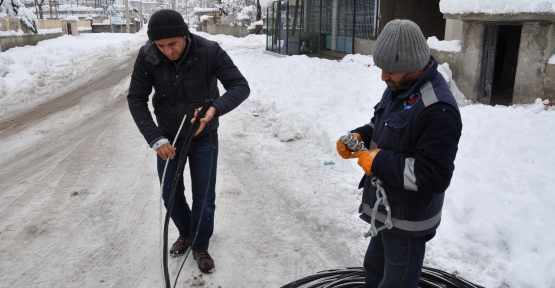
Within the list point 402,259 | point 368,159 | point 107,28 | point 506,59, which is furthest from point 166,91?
point 107,28

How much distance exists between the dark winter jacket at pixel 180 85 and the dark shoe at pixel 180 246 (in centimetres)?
99

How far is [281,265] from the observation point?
3.81 metres

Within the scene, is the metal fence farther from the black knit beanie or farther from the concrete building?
the black knit beanie

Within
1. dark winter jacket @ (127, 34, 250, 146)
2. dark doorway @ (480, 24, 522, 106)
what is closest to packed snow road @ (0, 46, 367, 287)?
dark winter jacket @ (127, 34, 250, 146)

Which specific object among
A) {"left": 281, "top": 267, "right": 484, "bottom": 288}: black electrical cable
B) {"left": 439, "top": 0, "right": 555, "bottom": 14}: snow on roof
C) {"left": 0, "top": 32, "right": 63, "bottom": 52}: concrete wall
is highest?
{"left": 439, "top": 0, "right": 555, "bottom": 14}: snow on roof

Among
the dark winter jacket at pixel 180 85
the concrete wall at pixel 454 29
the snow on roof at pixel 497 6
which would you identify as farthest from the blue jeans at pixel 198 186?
the concrete wall at pixel 454 29

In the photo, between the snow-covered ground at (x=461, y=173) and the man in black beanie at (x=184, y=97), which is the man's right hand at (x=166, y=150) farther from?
the snow-covered ground at (x=461, y=173)

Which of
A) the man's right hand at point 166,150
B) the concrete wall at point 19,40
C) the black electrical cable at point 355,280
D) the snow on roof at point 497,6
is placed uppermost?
the snow on roof at point 497,6

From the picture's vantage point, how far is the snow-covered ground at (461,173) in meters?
3.63

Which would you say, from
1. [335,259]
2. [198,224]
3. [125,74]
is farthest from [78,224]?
[125,74]

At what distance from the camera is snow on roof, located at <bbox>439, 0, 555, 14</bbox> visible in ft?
23.0

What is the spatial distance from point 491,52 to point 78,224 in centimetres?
781

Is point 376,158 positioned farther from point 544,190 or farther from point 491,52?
point 491,52

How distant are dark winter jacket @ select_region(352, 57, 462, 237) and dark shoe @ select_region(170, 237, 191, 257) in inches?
80.5
